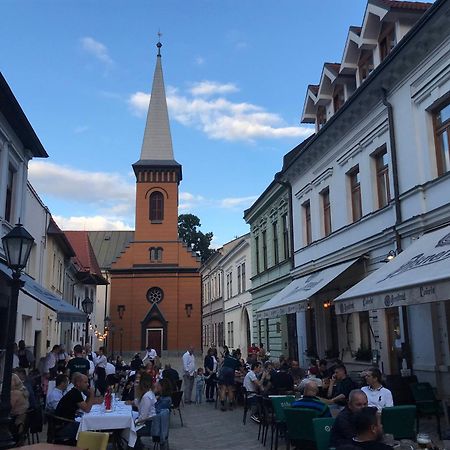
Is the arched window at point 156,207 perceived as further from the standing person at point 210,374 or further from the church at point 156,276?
the standing person at point 210,374

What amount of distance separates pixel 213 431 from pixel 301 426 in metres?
4.93

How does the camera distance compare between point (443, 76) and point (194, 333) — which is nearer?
point (443, 76)

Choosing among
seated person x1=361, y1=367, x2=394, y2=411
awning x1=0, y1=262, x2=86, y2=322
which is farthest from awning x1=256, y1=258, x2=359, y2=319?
awning x1=0, y1=262, x2=86, y2=322

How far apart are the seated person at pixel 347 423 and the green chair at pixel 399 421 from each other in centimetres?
126

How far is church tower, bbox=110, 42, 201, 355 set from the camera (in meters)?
48.0

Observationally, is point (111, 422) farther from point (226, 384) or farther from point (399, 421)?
point (226, 384)

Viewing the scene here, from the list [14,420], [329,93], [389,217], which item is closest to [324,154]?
[329,93]

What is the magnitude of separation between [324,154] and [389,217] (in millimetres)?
4838

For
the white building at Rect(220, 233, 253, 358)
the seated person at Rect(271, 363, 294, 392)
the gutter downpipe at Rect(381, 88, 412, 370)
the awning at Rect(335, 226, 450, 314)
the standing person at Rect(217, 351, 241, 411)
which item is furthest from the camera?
the white building at Rect(220, 233, 253, 358)

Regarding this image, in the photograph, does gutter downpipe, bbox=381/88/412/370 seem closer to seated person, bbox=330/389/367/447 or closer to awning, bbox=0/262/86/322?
seated person, bbox=330/389/367/447

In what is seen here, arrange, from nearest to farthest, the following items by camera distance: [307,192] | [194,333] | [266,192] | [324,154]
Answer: [324,154]
[307,192]
[266,192]
[194,333]

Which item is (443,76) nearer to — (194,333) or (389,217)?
Answer: (389,217)

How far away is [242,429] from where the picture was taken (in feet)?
38.4

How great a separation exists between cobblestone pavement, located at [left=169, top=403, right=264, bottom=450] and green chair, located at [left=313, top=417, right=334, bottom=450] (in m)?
3.61
